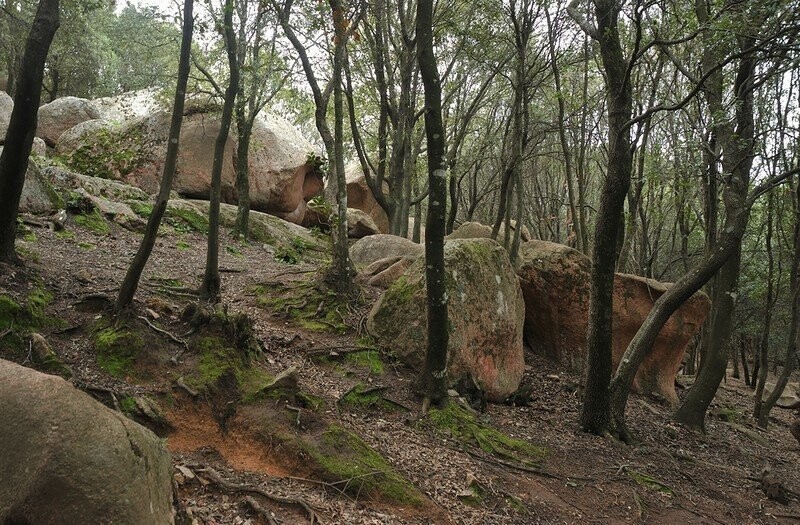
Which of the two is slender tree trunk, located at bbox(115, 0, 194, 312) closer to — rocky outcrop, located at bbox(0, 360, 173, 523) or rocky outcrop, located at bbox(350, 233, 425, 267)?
rocky outcrop, located at bbox(0, 360, 173, 523)

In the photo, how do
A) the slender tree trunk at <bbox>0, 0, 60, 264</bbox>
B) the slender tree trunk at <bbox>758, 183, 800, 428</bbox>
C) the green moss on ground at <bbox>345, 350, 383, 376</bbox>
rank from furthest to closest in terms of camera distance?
the slender tree trunk at <bbox>758, 183, 800, 428</bbox>
the green moss on ground at <bbox>345, 350, 383, 376</bbox>
the slender tree trunk at <bbox>0, 0, 60, 264</bbox>

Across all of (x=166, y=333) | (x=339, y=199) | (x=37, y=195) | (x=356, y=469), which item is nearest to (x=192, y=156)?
(x=37, y=195)

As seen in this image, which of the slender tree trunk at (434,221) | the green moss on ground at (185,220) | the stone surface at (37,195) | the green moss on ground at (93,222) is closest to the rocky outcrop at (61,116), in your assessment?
the green moss on ground at (185,220)

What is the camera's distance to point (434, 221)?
7.19m

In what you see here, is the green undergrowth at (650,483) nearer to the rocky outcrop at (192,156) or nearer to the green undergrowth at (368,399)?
the green undergrowth at (368,399)

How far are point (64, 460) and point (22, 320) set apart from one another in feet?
12.7

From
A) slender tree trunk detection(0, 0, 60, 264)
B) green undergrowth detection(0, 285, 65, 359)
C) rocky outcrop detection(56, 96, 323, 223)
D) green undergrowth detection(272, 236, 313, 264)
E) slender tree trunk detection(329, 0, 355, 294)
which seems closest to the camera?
green undergrowth detection(0, 285, 65, 359)

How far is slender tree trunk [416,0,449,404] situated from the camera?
6770 mm

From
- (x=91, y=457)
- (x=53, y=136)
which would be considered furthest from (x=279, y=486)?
(x=53, y=136)

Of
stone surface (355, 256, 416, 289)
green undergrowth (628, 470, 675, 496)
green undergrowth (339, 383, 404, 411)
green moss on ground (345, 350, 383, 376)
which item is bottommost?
green undergrowth (628, 470, 675, 496)

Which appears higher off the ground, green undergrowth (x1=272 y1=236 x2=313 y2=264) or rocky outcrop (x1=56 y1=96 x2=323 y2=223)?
rocky outcrop (x1=56 y1=96 x2=323 y2=223)

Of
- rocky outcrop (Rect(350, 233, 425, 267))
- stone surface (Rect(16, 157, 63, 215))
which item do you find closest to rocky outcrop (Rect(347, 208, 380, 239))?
rocky outcrop (Rect(350, 233, 425, 267))

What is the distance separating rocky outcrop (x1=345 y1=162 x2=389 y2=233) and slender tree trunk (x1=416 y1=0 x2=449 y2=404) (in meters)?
17.7

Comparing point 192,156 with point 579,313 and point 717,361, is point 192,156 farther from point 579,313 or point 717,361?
point 717,361
